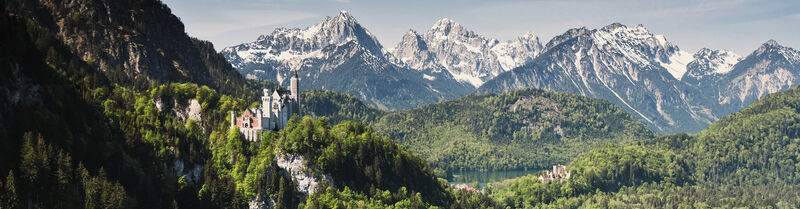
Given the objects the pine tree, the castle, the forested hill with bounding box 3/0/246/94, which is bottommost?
the pine tree

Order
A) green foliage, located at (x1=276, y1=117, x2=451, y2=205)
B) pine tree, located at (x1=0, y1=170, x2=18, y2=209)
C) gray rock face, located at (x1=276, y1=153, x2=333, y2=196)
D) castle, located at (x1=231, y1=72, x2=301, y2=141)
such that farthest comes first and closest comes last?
1. castle, located at (x1=231, y1=72, x2=301, y2=141)
2. green foliage, located at (x1=276, y1=117, x2=451, y2=205)
3. gray rock face, located at (x1=276, y1=153, x2=333, y2=196)
4. pine tree, located at (x1=0, y1=170, x2=18, y2=209)

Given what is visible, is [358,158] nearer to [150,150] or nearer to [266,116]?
[266,116]

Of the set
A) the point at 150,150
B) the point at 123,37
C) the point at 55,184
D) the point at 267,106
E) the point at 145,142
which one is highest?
the point at 123,37

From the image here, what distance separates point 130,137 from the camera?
366 feet

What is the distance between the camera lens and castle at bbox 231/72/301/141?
454 ft

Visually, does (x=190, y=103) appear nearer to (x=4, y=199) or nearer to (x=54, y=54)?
(x=54, y=54)

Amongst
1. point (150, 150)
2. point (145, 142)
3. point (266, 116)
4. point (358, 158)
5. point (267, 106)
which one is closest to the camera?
point (150, 150)

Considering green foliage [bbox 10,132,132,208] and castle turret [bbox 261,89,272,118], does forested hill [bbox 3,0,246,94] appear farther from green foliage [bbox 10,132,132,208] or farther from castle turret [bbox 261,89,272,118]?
green foliage [bbox 10,132,132,208]

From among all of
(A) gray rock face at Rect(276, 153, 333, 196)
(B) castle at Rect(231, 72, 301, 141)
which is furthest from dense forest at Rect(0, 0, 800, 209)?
(B) castle at Rect(231, 72, 301, 141)

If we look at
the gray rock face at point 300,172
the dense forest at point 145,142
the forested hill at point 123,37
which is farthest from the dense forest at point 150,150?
the forested hill at point 123,37

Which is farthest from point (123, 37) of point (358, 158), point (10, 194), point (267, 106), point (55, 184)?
point (10, 194)

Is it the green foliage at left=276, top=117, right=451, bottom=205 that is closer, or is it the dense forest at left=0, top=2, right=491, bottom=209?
the dense forest at left=0, top=2, right=491, bottom=209

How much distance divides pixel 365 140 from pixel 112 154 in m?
62.5

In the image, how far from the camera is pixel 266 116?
14188 cm
